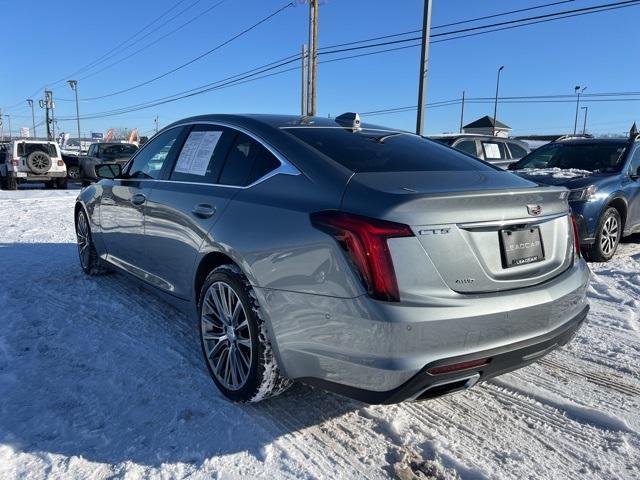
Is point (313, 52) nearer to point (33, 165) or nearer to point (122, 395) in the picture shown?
point (33, 165)

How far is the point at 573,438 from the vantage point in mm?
2561

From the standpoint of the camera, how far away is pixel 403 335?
2.07 meters

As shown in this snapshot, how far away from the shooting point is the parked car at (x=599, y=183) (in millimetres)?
5980

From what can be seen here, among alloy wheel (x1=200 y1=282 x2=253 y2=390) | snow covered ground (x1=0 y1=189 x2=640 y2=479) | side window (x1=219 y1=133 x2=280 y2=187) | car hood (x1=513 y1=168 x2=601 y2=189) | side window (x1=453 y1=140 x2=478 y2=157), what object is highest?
side window (x1=453 y1=140 x2=478 y2=157)

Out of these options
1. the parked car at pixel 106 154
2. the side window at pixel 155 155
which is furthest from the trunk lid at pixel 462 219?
the parked car at pixel 106 154

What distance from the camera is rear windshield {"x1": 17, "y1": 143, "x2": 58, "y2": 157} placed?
58.2 feet

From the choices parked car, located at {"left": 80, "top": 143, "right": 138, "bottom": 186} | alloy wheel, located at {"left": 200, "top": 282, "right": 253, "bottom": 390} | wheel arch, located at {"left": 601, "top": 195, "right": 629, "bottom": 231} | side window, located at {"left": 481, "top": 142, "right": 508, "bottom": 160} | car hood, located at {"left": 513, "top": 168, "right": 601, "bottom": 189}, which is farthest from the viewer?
parked car, located at {"left": 80, "top": 143, "right": 138, "bottom": 186}

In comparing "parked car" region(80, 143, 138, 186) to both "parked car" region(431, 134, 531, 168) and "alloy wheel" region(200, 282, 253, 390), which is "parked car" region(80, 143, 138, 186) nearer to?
"parked car" region(431, 134, 531, 168)

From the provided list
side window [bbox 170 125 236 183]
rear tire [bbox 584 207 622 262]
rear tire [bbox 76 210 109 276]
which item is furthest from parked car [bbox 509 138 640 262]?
rear tire [bbox 76 210 109 276]

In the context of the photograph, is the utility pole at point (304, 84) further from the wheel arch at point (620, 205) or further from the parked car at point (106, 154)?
the wheel arch at point (620, 205)

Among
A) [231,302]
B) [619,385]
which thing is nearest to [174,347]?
[231,302]

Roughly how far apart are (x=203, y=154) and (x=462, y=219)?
1.95 meters

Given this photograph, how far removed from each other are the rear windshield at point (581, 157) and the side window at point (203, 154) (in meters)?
5.42

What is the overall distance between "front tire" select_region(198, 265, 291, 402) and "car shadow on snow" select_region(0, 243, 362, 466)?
5.7 inches
